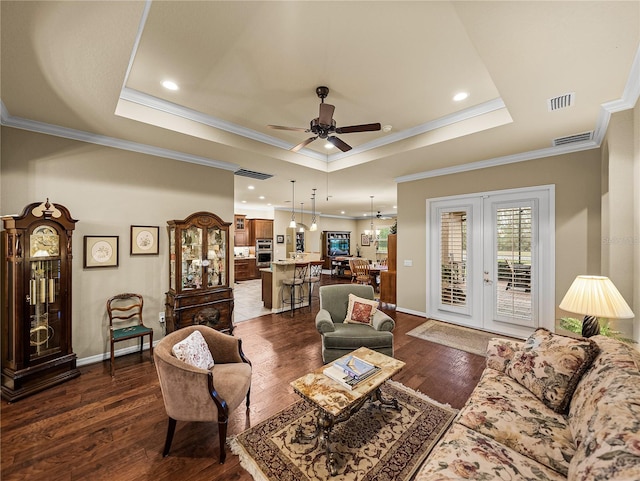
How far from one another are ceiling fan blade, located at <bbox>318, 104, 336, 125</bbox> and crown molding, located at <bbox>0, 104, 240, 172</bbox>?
8.21ft

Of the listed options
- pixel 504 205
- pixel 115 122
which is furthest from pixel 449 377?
pixel 115 122

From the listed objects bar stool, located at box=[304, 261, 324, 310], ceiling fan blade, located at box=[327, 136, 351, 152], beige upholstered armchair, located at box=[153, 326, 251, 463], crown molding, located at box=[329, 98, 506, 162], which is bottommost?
beige upholstered armchair, located at box=[153, 326, 251, 463]

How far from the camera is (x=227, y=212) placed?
15.3 feet

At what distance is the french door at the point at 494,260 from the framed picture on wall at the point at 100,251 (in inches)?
201

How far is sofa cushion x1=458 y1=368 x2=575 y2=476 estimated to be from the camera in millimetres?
1438

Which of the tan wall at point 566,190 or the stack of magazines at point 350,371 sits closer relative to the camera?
the stack of magazines at point 350,371

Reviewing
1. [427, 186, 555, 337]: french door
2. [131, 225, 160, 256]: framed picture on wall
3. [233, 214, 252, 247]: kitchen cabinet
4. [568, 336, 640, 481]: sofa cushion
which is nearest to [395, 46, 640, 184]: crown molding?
[427, 186, 555, 337]: french door

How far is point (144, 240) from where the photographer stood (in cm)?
380

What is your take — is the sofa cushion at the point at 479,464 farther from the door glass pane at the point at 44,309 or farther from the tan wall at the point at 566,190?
the door glass pane at the point at 44,309

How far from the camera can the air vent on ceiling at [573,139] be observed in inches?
132

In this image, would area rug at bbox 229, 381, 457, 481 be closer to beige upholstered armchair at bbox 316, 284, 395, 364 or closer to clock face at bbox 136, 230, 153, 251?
beige upholstered armchair at bbox 316, 284, 395, 364

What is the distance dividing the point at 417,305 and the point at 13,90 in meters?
6.14

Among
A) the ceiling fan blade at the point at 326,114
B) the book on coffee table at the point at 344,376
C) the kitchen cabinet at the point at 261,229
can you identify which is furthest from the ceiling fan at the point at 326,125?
the kitchen cabinet at the point at 261,229

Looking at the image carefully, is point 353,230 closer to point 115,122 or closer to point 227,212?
point 227,212
